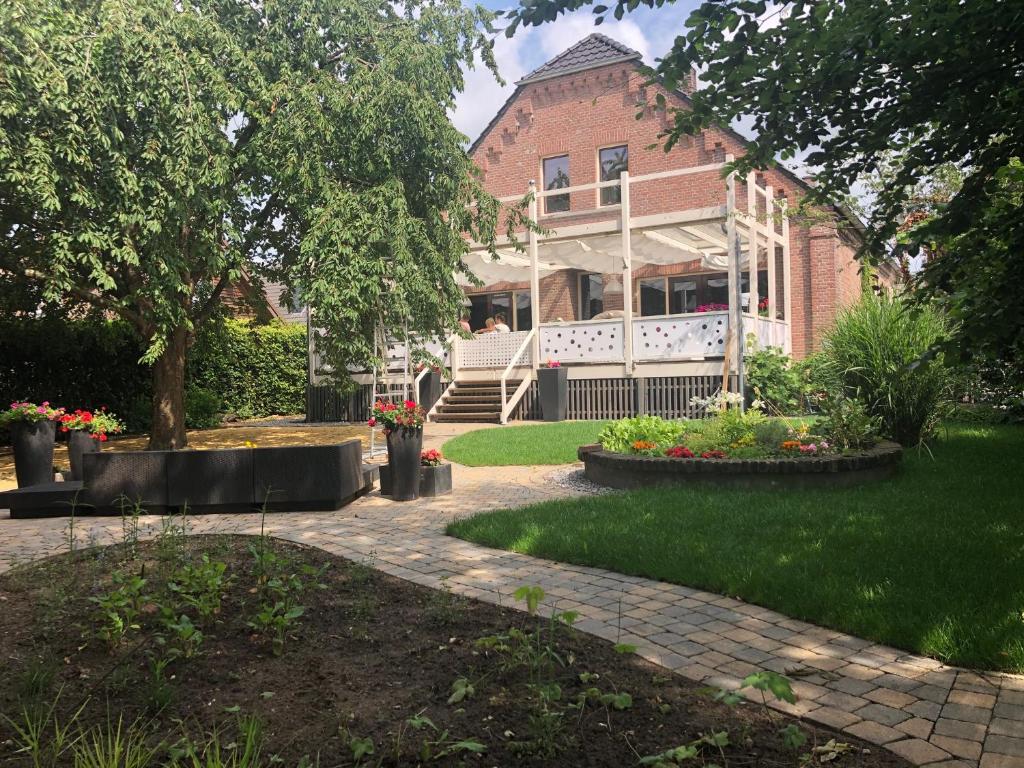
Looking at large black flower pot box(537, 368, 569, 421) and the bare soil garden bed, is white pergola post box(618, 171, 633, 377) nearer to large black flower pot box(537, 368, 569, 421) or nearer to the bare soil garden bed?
large black flower pot box(537, 368, 569, 421)

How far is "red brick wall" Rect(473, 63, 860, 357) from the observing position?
18922mm

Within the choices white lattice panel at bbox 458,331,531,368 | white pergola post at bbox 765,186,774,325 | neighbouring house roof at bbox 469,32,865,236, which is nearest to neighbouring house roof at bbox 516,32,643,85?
neighbouring house roof at bbox 469,32,865,236

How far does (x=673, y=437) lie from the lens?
8.77 meters

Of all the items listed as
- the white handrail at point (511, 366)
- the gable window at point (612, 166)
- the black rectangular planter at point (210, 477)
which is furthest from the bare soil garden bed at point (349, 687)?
the gable window at point (612, 166)

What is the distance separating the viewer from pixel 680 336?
15.9m

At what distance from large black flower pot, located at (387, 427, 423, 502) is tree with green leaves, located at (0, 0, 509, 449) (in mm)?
3151

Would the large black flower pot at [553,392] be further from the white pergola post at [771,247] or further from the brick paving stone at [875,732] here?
the brick paving stone at [875,732]

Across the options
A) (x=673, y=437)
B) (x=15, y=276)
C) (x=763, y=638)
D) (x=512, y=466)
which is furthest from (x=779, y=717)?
Answer: (x=15, y=276)

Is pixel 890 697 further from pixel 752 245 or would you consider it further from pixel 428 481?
pixel 752 245

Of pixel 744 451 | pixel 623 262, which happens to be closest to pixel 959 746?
pixel 744 451

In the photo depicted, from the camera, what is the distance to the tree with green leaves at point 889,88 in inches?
137

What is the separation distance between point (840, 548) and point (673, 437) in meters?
3.99

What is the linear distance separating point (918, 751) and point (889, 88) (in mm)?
3089

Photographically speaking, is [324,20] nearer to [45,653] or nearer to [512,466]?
[512,466]
